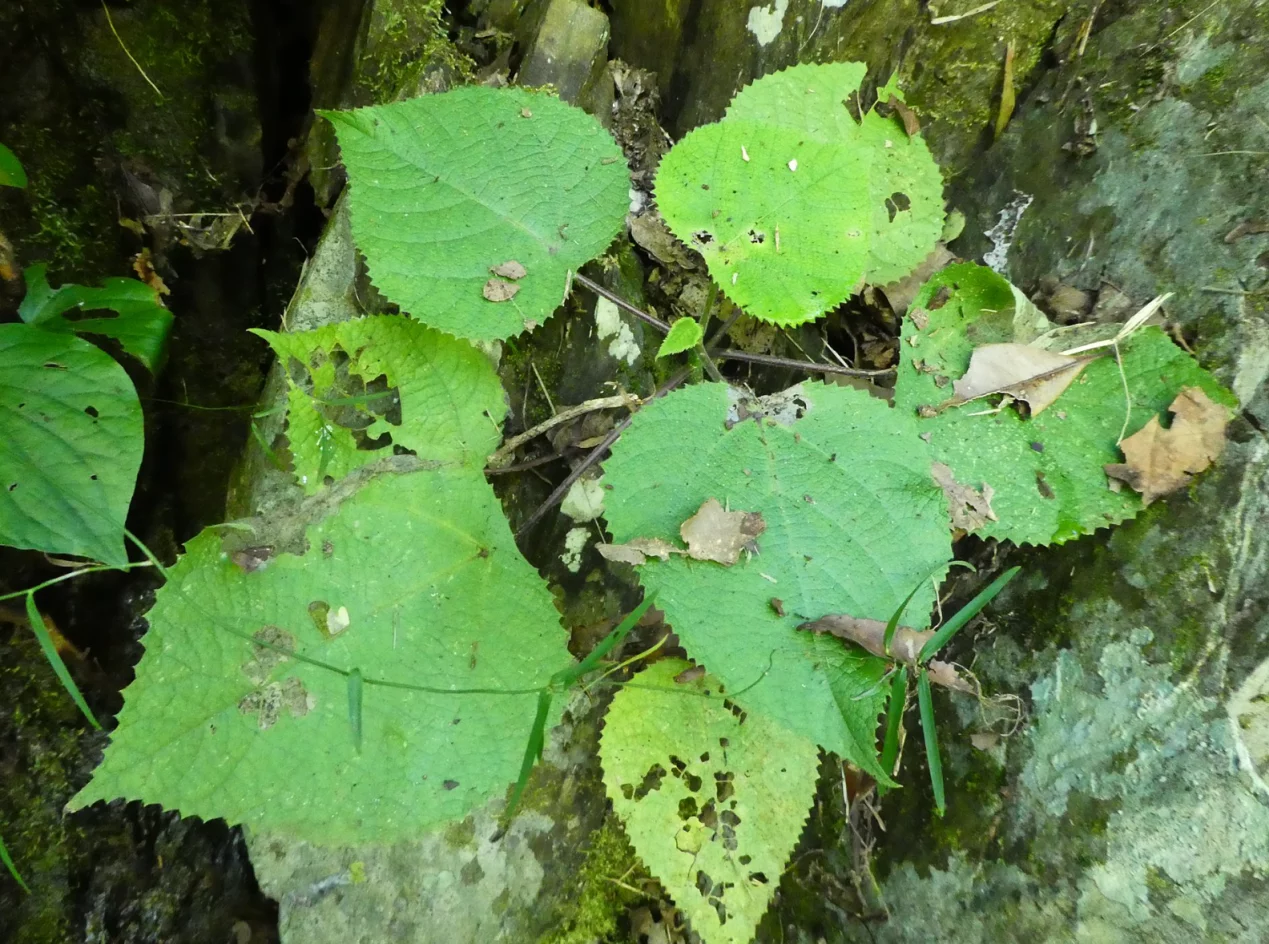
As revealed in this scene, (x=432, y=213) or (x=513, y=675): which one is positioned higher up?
(x=432, y=213)

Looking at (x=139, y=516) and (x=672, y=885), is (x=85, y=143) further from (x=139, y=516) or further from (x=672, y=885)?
(x=672, y=885)

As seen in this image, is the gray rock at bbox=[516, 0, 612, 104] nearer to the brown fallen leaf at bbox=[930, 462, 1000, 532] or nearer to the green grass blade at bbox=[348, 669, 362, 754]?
the brown fallen leaf at bbox=[930, 462, 1000, 532]

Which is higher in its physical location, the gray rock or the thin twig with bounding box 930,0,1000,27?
the thin twig with bounding box 930,0,1000,27

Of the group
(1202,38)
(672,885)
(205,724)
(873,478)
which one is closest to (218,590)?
(205,724)

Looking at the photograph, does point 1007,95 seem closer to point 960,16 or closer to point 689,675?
point 960,16

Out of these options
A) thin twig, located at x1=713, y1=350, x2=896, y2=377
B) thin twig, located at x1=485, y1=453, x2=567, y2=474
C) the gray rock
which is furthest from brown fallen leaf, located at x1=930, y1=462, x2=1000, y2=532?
the gray rock

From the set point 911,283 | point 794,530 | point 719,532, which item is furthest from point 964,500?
point 911,283
